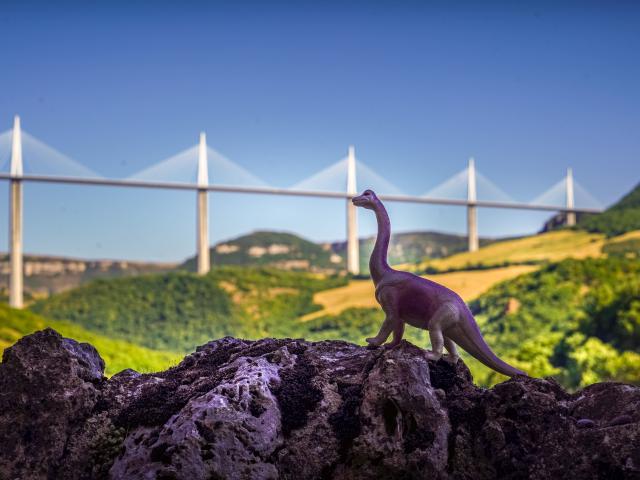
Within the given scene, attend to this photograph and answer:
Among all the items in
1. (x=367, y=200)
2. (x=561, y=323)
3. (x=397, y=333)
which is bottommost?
(x=561, y=323)

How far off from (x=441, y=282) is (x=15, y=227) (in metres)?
19.8

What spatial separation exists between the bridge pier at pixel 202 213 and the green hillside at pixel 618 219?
2281 cm

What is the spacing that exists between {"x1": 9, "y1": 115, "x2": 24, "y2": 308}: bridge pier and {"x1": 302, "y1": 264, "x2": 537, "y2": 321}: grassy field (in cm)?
1463

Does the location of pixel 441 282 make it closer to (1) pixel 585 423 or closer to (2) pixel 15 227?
(2) pixel 15 227

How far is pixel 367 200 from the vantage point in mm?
7156

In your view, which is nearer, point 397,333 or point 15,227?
point 397,333

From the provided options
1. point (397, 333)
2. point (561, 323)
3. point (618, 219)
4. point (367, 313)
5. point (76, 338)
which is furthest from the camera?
point (618, 219)

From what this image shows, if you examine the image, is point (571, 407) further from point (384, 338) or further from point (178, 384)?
point (178, 384)

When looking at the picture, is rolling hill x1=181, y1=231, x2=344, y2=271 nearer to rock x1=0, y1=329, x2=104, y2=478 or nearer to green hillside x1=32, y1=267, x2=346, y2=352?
green hillside x1=32, y1=267, x2=346, y2=352

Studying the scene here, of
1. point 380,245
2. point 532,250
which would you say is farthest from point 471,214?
point 380,245

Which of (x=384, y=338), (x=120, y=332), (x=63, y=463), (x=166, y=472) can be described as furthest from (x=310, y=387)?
(x=120, y=332)

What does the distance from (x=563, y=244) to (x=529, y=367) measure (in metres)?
30.0

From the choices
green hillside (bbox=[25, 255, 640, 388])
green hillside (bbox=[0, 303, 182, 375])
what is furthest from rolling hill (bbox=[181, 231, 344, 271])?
green hillside (bbox=[0, 303, 182, 375])

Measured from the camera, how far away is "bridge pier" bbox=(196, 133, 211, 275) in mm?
47969
